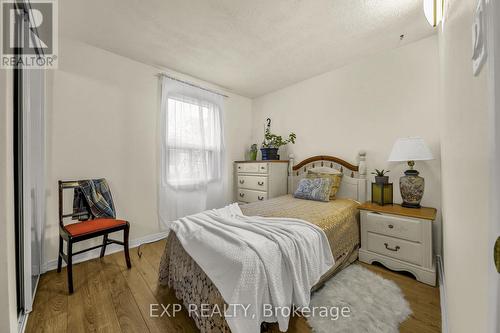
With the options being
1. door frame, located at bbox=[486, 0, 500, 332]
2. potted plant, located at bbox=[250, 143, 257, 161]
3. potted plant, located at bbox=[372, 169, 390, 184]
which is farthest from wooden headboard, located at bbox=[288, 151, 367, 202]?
door frame, located at bbox=[486, 0, 500, 332]

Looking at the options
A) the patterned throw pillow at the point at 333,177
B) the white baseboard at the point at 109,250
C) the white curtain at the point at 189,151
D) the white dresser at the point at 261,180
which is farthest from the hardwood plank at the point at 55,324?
the patterned throw pillow at the point at 333,177

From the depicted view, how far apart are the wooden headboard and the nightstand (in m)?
0.39

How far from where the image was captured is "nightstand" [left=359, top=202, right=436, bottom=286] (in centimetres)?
180

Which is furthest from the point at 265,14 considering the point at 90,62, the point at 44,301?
the point at 44,301

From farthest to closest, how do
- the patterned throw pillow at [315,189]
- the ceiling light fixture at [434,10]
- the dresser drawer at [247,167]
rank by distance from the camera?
the dresser drawer at [247,167] < the patterned throw pillow at [315,189] < the ceiling light fixture at [434,10]

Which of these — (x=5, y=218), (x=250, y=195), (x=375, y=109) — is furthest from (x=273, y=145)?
(x=5, y=218)

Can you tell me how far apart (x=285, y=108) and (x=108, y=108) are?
2600mm

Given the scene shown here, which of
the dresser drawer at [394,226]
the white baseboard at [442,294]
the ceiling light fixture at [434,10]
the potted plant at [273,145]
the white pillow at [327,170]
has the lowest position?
the white baseboard at [442,294]

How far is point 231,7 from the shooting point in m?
1.75

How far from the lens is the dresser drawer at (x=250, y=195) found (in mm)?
3127

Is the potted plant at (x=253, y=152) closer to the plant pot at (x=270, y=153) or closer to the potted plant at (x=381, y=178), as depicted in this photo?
the plant pot at (x=270, y=153)

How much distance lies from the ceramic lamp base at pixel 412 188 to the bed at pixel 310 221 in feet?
1.56

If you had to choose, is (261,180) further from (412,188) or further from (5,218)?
(5,218)

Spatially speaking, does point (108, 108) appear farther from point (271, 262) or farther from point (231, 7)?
point (271, 262)
